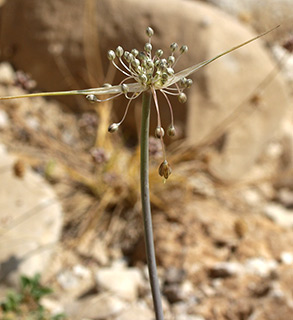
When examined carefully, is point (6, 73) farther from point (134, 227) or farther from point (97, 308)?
point (97, 308)

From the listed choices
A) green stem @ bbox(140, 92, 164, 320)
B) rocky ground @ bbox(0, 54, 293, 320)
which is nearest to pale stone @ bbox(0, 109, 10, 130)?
rocky ground @ bbox(0, 54, 293, 320)

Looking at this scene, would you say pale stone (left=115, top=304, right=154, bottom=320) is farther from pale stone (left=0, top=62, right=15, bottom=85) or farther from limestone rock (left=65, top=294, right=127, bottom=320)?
pale stone (left=0, top=62, right=15, bottom=85)

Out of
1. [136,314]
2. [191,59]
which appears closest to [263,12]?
[191,59]

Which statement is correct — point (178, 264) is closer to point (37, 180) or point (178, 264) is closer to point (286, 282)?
point (286, 282)

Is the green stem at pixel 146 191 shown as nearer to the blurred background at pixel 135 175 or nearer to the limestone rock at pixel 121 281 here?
the blurred background at pixel 135 175

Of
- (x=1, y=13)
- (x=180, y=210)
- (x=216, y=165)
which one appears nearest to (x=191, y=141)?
(x=216, y=165)
